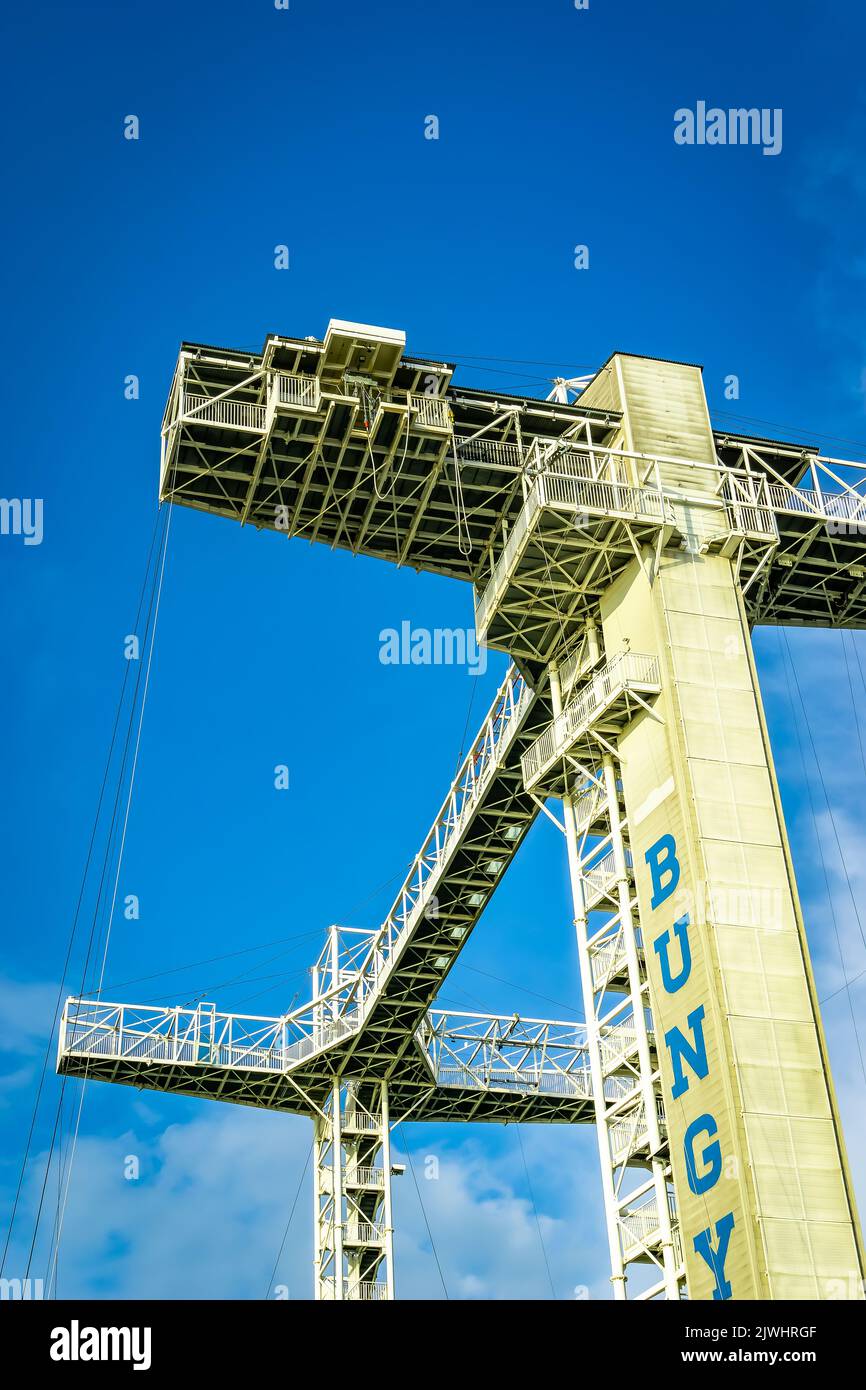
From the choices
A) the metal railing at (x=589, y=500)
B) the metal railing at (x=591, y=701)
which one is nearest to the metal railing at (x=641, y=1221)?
the metal railing at (x=591, y=701)

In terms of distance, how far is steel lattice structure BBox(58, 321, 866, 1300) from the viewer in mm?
32875

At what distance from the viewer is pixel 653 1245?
117 ft

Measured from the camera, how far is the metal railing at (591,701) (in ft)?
126

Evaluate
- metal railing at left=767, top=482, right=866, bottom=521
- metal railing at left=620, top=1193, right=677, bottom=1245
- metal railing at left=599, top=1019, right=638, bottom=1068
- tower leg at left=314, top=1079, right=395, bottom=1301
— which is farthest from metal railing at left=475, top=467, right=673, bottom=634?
tower leg at left=314, top=1079, right=395, bottom=1301

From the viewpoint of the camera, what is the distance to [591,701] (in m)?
39.9

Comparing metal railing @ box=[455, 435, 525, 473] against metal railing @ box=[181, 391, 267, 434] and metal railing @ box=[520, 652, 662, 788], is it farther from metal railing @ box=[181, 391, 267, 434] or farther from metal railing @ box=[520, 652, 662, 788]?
metal railing @ box=[520, 652, 662, 788]

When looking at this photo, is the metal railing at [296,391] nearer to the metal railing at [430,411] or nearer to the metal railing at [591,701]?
the metal railing at [430,411]

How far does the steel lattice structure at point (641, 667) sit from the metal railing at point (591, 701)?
95 millimetres

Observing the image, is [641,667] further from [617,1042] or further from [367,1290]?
[367,1290]

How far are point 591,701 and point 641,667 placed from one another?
73.3 inches

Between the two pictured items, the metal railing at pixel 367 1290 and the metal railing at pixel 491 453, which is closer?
the metal railing at pixel 491 453
